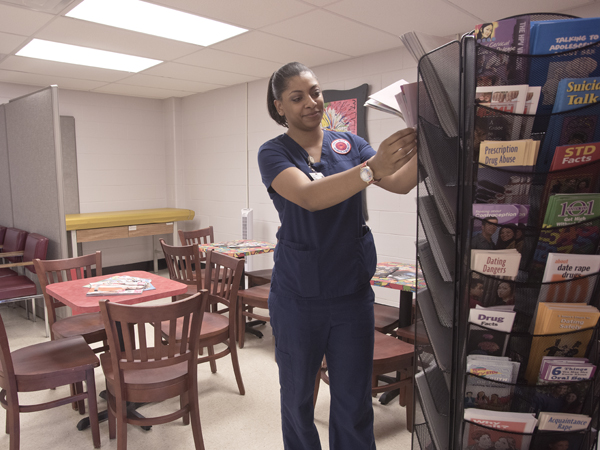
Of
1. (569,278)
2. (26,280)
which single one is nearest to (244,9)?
(569,278)

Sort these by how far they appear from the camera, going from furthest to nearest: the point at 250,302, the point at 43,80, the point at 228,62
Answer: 1. the point at 43,80
2. the point at 228,62
3. the point at 250,302

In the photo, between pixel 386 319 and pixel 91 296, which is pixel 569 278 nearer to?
pixel 386 319

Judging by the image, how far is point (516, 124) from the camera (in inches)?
31.0

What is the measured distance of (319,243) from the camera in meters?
1.41

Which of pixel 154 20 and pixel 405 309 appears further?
pixel 154 20

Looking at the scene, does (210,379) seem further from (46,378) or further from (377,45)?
(377,45)

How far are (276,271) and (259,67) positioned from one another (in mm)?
3588

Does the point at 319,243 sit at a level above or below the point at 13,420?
above

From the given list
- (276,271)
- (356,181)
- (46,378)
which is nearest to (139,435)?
(46,378)

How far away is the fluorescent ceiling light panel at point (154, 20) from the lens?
2.93 metres

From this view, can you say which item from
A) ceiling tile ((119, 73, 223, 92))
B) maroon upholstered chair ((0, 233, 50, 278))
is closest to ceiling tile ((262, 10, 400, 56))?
ceiling tile ((119, 73, 223, 92))

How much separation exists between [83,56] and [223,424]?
3.64 meters

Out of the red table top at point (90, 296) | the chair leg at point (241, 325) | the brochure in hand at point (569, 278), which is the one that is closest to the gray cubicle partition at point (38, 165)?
the red table top at point (90, 296)

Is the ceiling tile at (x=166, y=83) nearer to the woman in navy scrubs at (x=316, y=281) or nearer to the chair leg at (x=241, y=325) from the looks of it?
the chair leg at (x=241, y=325)
